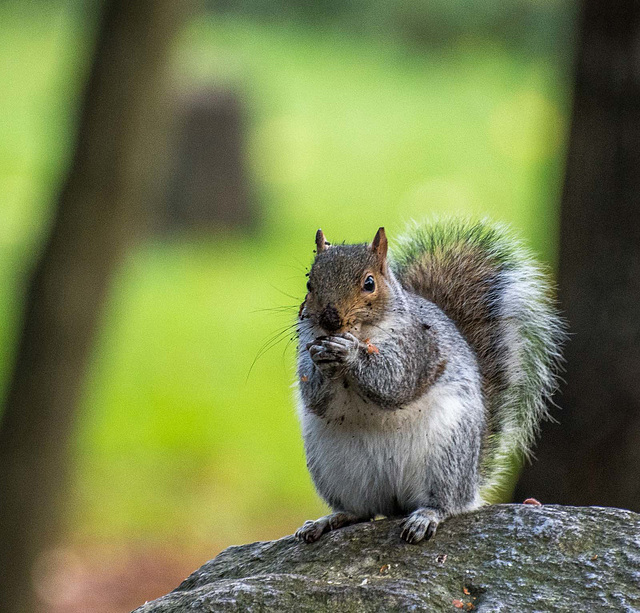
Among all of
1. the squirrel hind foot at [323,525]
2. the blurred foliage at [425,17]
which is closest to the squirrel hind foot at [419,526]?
the squirrel hind foot at [323,525]

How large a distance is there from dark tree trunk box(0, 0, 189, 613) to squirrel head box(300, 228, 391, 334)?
2.23 m

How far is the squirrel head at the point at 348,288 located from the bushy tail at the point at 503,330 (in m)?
0.54

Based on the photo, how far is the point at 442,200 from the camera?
849 centimetres

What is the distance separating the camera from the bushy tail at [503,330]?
9.66 ft

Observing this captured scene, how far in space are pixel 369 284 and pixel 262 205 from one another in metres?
8.29

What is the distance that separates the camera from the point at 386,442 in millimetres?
2477

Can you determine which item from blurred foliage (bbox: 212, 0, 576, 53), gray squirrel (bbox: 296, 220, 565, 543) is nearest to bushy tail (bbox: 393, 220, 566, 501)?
gray squirrel (bbox: 296, 220, 565, 543)

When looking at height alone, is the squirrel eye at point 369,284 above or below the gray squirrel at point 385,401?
above

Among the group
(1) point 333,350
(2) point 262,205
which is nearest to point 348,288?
(1) point 333,350

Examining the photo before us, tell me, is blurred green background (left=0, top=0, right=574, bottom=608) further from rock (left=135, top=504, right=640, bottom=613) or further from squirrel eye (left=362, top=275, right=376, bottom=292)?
rock (left=135, top=504, right=640, bottom=613)

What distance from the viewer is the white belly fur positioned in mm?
2477

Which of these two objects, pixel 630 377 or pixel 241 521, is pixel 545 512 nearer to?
pixel 630 377

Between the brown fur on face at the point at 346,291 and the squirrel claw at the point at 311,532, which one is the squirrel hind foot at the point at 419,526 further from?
the brown fur on face at the point at 346,291

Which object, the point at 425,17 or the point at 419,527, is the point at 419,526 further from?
the point at 425,17
